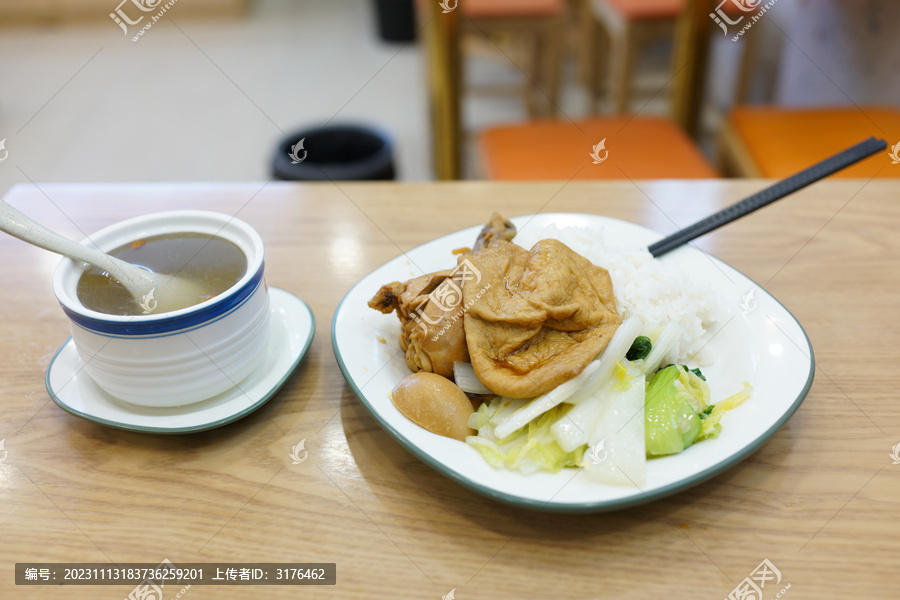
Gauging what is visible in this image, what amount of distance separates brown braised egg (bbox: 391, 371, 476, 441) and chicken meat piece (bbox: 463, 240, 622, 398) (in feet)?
0.19

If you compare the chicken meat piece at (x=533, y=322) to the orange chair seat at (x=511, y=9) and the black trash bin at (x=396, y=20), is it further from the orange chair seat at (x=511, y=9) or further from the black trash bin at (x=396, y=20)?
the black trash bin at (x=396, y=20)

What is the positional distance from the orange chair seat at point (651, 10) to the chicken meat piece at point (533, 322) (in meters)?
3.00

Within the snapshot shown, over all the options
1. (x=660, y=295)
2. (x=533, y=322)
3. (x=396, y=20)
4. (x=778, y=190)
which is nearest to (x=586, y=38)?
(x=396, y=20)

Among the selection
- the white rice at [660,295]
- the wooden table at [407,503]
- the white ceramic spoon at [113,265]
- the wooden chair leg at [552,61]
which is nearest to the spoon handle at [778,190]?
the white rice at [660,295]

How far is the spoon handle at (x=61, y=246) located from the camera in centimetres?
99

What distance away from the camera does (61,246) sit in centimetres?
103

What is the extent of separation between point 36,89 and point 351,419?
218 inches

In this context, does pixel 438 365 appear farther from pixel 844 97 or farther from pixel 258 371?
pixel 844 97

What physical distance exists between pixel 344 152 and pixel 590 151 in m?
1.27

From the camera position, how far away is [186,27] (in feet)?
21.7

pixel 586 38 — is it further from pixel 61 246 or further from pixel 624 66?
pixel 61 246

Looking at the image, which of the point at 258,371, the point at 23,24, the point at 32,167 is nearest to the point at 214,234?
the point at 258,371

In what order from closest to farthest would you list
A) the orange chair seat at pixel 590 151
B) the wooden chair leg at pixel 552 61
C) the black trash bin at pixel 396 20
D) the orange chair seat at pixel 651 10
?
the orange chair seat at pixel 590 151, the orange chair seat at pixel 651 10, the wooden chair leg at pixel 552 61, the black trash bin at pixel 396 20

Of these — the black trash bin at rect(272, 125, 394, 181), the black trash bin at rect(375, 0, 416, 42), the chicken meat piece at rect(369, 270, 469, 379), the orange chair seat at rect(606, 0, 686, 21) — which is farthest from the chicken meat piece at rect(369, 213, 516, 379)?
the black trash bin at rect(375, 0, 416, 42)
